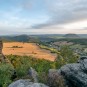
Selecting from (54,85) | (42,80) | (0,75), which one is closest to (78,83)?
(54,85)

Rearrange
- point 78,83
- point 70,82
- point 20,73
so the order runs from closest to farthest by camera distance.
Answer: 1. point 78,83
2. point 70,82
3. point 20,73

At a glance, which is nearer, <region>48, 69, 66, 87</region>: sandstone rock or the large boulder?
the large boulder

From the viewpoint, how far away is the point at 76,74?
3319 centimetres

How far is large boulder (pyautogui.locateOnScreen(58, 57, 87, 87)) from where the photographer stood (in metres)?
32.1

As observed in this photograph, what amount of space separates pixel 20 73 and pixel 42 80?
2235 cm

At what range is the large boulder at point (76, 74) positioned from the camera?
32.1m

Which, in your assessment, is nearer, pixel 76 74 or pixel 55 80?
pixel 76 74

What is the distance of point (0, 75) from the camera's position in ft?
176

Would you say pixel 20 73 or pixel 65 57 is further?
pixel 65 57

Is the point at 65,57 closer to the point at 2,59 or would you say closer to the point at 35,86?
the point at 2,59

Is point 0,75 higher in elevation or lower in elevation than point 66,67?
lower

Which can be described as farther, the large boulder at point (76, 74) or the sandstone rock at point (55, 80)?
the sandstone rock at point (55, 80)

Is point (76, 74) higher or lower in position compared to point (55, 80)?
higher

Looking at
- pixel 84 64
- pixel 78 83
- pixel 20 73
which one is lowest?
pixel 20 73
